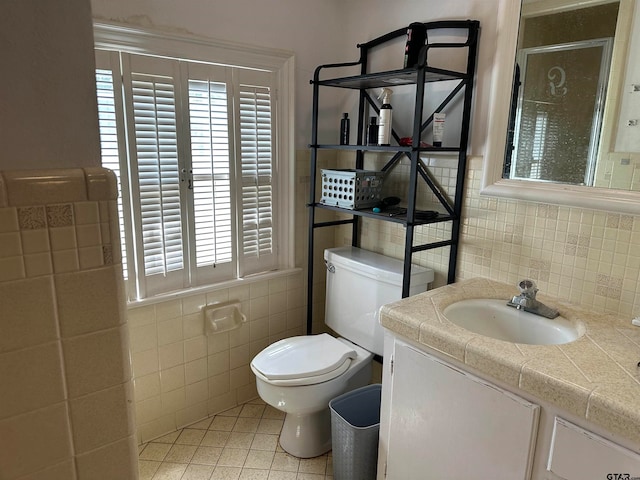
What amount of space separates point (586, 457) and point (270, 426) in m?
1.51

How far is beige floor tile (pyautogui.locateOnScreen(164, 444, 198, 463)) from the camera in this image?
1.96 m

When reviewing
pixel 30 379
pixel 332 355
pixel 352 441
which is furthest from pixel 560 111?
pixel 30 379

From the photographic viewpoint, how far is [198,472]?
6.22 feet

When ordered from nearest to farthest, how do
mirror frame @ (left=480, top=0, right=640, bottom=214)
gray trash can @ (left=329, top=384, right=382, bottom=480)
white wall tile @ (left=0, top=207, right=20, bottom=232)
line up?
white wall tile @ (left=0, top=207, right=20, bottom=232), mirror frame @ (left=480, top=0, right=640, bottom=214), gray trash can @ (left=329, top=384, right=382, bottom=480)

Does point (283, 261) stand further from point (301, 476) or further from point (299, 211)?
point (301, 476)

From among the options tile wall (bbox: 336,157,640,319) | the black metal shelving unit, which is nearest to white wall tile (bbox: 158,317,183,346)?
the black metal shelving unit

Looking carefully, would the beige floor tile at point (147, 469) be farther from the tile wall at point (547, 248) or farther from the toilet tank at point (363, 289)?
the tile wall at point (547, 248)

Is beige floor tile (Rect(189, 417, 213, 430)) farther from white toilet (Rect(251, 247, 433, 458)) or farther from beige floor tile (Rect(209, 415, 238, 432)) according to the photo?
white toilet (Rect(251, 247, 433, 458))

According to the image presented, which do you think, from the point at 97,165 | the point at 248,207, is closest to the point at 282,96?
the point at 248,207

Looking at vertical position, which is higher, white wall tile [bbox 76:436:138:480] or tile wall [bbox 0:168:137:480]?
tile wall [bbox 0:168:137:480]

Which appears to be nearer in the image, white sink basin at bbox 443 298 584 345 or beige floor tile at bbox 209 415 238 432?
A: white sink basin at bbox 443 298 584 345

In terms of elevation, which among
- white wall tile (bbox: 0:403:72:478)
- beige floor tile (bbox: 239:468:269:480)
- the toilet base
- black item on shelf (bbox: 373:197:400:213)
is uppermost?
black item on shelf (bbox: 373:197:400:213)

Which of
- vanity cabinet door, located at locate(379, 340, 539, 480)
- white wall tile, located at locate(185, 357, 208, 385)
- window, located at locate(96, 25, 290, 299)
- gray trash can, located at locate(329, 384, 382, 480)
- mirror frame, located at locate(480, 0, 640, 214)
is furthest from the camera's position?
white wall tile, located at locate(185, 357, 208, 385)

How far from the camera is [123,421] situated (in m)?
0.69
